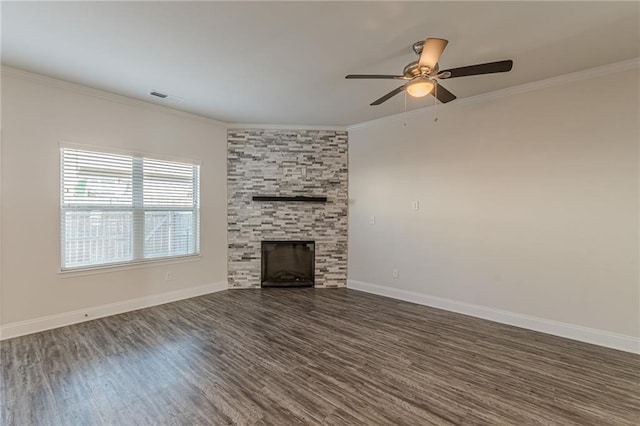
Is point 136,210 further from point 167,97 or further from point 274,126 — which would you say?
point 274,126

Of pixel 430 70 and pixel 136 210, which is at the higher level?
pixel 430 70

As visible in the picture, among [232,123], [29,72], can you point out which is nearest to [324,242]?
[232,123]

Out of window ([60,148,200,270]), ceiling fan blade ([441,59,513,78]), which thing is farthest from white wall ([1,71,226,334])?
ceiling fan blade ([441,59,513,78])

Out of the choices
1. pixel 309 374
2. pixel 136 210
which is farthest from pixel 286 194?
pixel 309 374

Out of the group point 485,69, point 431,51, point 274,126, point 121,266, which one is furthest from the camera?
point 274,126

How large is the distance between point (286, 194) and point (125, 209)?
238cm

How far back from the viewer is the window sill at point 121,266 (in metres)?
3.44

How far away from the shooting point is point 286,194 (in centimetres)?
509

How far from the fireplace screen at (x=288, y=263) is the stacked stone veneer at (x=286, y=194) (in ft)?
0.35

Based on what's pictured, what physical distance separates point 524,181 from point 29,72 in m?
5.71

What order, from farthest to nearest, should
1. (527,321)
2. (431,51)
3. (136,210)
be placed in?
(136,210), (527,321), (431,51)

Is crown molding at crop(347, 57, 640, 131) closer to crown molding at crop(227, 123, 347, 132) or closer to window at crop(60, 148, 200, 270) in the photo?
crown molding at crop(227, 123, 347, 132)

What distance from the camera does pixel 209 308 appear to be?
4000mm

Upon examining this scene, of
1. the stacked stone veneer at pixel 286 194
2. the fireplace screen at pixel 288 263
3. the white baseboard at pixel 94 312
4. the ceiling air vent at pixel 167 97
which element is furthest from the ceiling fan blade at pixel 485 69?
the white baseboard at pixel 94 312
